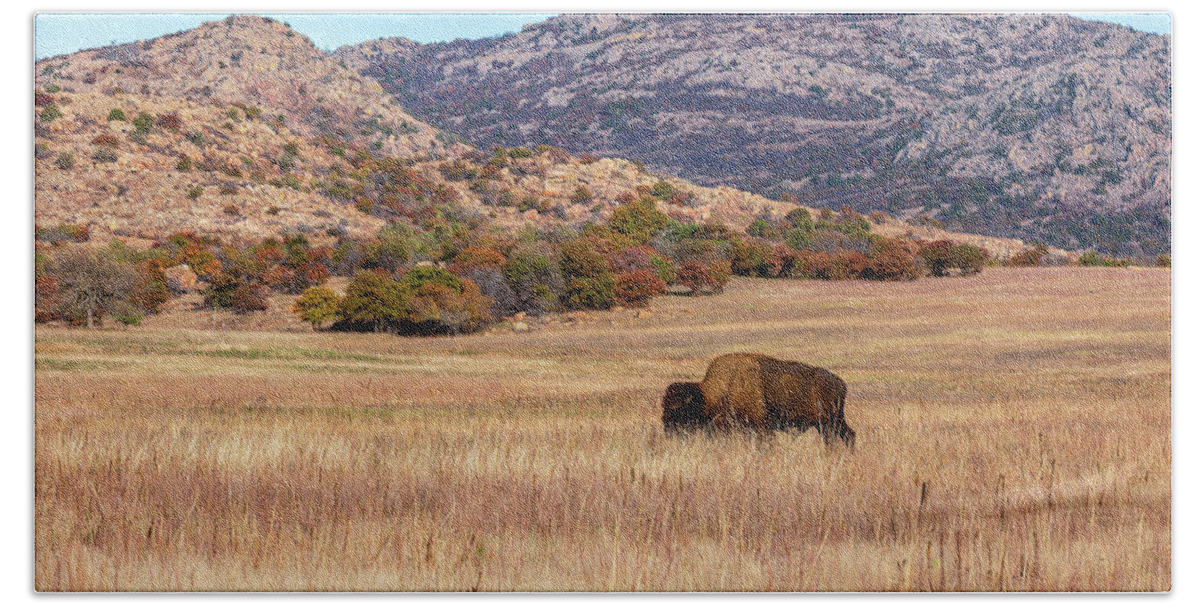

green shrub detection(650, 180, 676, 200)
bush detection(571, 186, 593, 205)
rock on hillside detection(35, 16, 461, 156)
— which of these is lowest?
bush detection(571, 186, 593, 205)

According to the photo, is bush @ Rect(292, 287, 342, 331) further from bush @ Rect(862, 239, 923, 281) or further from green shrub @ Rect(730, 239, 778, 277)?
bush @ Rect(862, 239, 923, 281)

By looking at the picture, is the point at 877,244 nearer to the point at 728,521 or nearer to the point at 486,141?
the point at 728,521

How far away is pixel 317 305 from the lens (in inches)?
466

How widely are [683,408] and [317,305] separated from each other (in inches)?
216

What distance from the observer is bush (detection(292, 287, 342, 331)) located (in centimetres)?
1138

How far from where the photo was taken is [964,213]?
41.0 feet

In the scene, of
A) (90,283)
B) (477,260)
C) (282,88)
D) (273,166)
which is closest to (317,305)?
(477,260)

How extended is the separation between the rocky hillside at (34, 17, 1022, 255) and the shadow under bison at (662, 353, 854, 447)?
387cm

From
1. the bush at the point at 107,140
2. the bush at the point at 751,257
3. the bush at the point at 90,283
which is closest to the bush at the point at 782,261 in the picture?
the bush at the point at 751,257

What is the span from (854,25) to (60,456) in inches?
388

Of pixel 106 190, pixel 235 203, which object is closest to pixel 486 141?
pixel 235 203

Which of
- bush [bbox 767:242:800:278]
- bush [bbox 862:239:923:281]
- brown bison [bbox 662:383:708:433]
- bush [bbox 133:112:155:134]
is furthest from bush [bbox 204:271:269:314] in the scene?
bush [bbox 862:239:923:281]

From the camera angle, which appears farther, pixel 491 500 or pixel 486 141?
pixel 486 141

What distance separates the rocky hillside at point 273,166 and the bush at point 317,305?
2218mm
